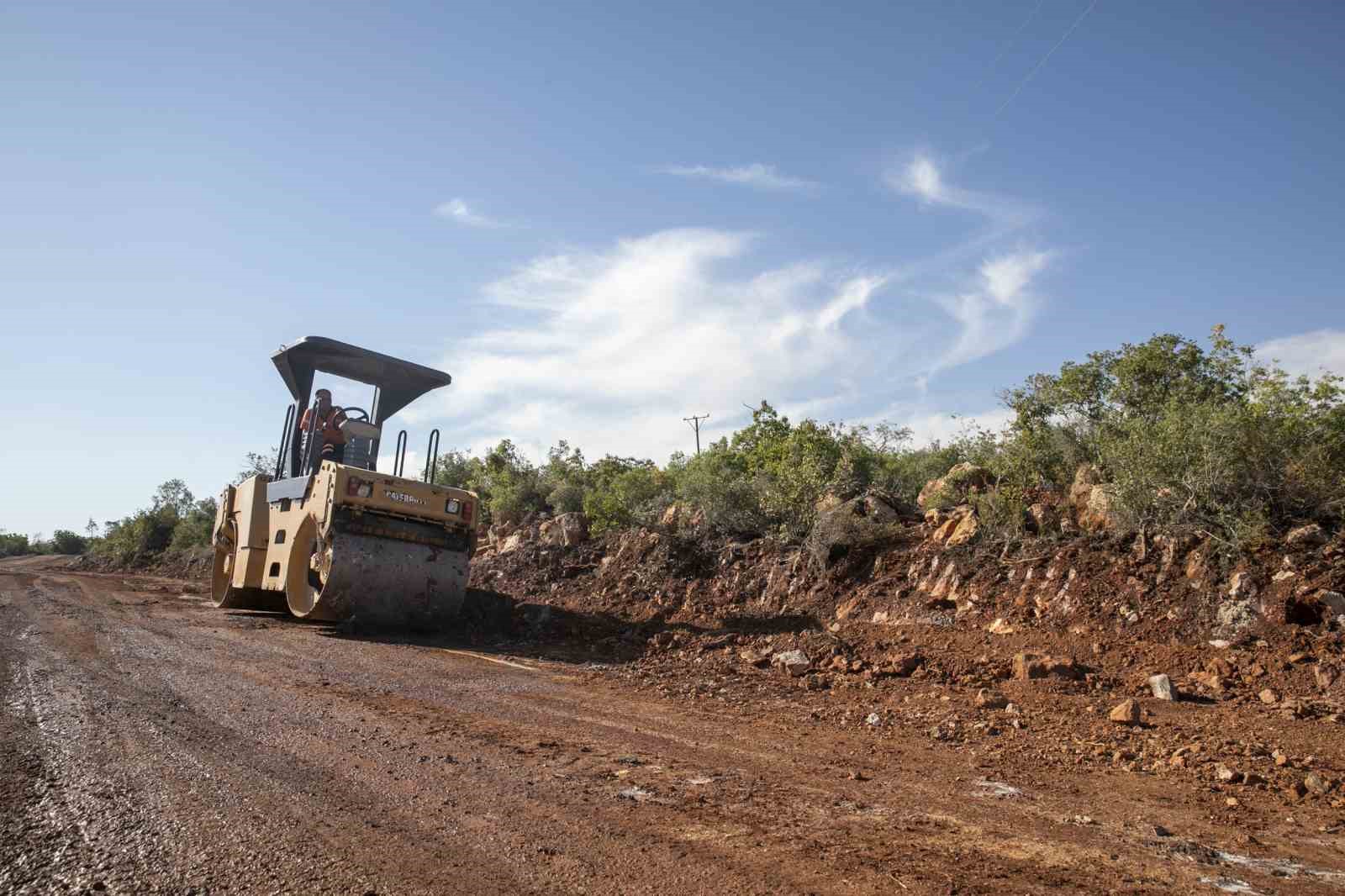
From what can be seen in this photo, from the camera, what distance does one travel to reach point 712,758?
5.40 meters

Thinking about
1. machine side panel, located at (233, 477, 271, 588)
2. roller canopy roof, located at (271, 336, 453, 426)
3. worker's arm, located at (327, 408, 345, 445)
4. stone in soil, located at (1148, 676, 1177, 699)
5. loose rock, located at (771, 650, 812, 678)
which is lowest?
loose rock, located at (771, 650, 812, 678)

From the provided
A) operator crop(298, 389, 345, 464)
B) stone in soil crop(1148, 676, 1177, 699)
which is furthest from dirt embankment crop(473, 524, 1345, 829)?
operator crop(298, 389, 345, 464)

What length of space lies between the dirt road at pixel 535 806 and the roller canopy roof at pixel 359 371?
21.8ft

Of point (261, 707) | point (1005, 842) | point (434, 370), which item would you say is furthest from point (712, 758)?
point (434, 370)

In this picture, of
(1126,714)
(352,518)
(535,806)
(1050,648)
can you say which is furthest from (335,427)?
(1126,714)

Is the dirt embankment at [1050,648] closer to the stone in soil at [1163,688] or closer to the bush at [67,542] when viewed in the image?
the stone in soil at [1163,688]

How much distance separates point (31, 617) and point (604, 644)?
792 cm

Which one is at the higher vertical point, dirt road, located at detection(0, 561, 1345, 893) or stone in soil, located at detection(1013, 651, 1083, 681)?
stone in soil, located at detection(1013, 651, 1083, 681)

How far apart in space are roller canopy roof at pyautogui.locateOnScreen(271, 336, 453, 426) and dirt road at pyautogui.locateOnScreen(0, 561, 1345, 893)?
6.65 m

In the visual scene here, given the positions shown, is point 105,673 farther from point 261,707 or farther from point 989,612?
point 989,612

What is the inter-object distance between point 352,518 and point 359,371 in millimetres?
3354

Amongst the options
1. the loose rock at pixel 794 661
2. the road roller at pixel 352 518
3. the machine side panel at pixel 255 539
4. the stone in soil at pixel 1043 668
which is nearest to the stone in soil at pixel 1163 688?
the stone in soil at pixel 1043 668

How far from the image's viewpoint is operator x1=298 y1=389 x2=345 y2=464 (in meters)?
13.0

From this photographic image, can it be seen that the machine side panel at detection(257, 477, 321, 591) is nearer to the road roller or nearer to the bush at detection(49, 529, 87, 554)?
the road roller
